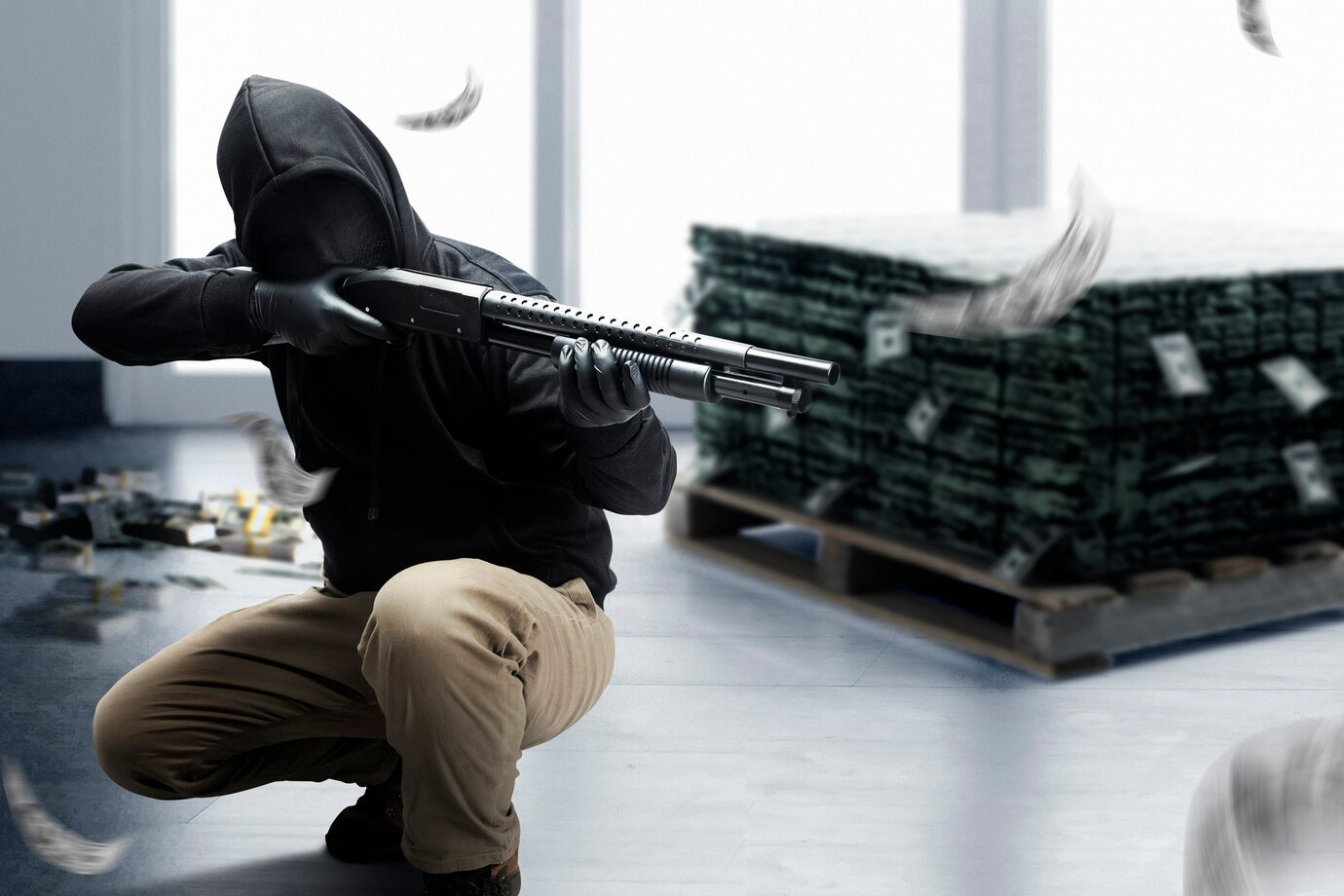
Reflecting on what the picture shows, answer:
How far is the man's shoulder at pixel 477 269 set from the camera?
7.82ft

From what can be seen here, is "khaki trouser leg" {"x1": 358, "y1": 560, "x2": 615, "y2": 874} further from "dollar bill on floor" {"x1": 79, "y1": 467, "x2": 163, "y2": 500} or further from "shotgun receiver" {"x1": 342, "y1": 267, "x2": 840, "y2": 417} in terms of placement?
"dollar bill on floor" {"x1": 79, "y1": 467, "x2": 163, "y2": 500}

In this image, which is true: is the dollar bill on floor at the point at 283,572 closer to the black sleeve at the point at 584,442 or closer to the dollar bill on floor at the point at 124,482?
the dollar bill on floor at the point at 124,482

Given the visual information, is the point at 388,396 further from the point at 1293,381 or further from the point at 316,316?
the point at 1293,381

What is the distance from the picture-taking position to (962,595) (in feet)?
13.1

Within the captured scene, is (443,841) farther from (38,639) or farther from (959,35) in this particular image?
(959,35)

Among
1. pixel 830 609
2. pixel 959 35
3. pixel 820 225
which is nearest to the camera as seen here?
pixel 830 609

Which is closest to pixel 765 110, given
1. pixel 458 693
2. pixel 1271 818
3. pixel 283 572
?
→ pixel 283 572

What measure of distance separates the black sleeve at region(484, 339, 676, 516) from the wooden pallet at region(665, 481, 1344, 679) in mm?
1439

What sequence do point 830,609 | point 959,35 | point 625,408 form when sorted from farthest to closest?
point 959,35 < point 830,609 < point 625,408

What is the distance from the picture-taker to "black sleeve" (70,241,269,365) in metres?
2.35

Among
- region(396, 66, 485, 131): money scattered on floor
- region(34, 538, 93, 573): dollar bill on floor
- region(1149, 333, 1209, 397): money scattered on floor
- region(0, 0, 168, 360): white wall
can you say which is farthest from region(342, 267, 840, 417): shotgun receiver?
region(0, 0, 168, 360): white wall

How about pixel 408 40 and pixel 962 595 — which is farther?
pixel 408 40

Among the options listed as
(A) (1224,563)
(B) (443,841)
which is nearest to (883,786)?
(B) (443,841)

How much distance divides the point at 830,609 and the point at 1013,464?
589mm
